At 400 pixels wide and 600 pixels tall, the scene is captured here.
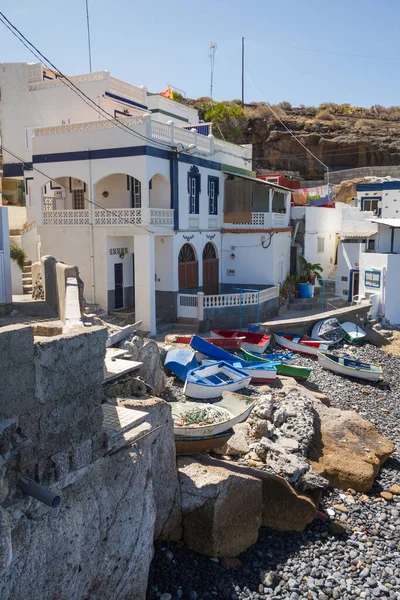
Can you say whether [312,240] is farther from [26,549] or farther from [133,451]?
[26,549]

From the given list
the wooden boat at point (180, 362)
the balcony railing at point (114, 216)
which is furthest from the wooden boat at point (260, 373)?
the balcony railing at point (114, 216)

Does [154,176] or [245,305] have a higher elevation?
[154,176]

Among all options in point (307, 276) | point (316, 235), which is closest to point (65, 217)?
point (307, 276)

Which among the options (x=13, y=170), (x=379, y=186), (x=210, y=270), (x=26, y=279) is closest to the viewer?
(x=26, y=279)

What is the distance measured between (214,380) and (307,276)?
51.6ft

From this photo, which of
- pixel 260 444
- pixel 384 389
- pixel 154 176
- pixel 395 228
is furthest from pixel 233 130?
pixel 260 444

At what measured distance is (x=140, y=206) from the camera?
24016 mm

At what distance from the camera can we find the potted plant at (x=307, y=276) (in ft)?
96.9

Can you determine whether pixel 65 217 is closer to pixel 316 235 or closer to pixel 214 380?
pixel 214 380

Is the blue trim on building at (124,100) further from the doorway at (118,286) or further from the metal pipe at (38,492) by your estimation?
the metal pipe at (38,492)

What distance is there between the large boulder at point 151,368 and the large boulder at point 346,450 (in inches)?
179

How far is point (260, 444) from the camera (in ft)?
37.2

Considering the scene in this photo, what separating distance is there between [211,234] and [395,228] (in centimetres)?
1084

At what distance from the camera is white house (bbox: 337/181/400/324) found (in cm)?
2683
